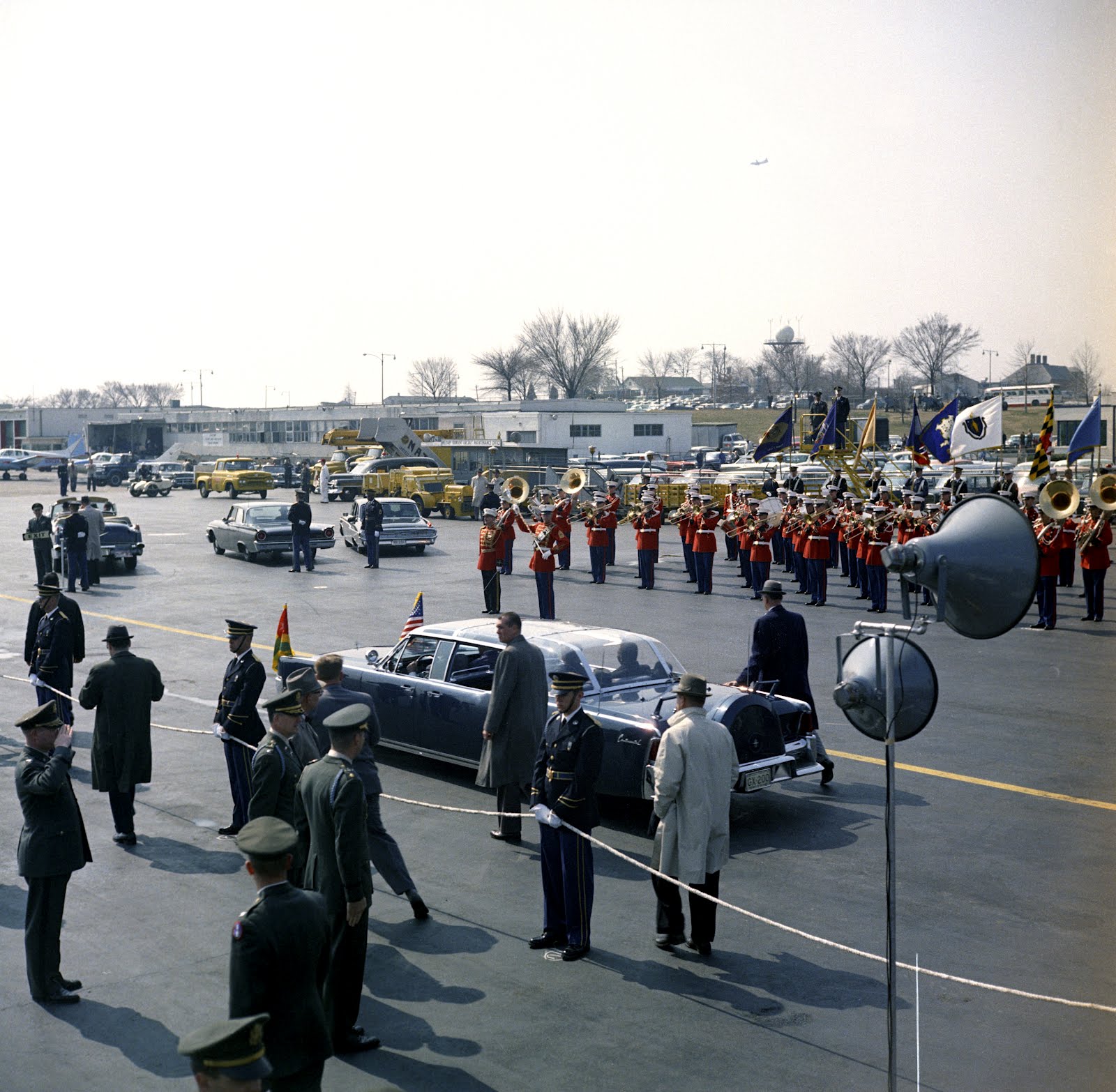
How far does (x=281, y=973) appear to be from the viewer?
180 inches

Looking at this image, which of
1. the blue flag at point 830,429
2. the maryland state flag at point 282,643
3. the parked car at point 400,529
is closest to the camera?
the maryland state flag at point 282,643

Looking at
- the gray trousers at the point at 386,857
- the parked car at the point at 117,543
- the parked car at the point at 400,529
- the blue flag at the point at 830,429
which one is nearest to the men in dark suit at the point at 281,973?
the gray trousers at the point at 386,857

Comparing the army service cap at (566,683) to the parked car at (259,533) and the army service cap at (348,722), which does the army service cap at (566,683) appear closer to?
the army service cap at (348,722)

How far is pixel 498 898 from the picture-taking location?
8094mm

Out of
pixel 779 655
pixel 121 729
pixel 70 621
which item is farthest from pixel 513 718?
pixel 70 621

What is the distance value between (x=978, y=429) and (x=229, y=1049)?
27.9 meters

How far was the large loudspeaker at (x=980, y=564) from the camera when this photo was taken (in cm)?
497

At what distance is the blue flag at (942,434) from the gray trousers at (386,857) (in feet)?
83.7

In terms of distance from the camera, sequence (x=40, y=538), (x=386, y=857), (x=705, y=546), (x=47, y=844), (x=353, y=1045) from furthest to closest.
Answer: (x=40, y=538)
(x=705, y=546)
(x=386, y=857)
(x=47, y=844)
(x=353, y=1045)

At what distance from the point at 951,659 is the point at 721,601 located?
6954mm

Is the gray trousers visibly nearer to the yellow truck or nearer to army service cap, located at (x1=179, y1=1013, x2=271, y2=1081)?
army service cap, located at (x1=179, y1=1013, x2=271, y2=1081)

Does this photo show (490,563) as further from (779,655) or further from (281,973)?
(281,973)

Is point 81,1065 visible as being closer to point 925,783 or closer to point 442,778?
point 442,778

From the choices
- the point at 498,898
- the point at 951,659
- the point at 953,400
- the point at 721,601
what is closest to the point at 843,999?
the point at 498,898
